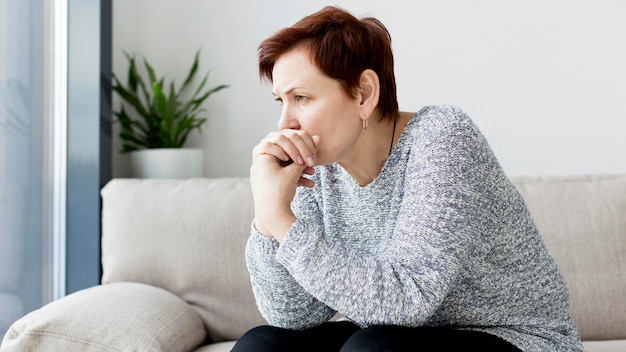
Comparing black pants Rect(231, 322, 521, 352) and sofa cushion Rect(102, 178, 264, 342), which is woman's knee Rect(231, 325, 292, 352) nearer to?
black pants Rect(231, 322, 521, 352)

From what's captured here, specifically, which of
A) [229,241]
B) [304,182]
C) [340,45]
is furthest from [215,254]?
[340,45]

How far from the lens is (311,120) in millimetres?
1381

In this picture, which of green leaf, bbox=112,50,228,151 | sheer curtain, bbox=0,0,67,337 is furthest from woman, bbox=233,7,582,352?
green leaf, bbox=112,50,228,151

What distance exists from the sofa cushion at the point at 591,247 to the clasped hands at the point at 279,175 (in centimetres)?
96

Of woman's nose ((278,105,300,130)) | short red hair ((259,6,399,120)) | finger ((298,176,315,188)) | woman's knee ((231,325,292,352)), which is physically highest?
short red hair ((259,6,399,120))

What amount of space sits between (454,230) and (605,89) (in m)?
1.59

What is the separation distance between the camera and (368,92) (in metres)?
1.41

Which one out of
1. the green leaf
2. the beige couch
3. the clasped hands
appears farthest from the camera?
the green leaf

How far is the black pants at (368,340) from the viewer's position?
1156mm

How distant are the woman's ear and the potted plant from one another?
51.7 inches

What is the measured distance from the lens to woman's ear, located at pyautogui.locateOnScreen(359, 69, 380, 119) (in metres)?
1.39

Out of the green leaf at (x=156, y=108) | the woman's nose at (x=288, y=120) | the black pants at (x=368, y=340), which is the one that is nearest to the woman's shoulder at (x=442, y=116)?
the woman's nose at (x=288, y=120)

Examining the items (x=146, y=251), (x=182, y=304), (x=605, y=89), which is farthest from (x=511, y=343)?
(x=605, y=89)

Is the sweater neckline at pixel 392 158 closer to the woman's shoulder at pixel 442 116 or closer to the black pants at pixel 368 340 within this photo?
the woman's shoulder at pixel 442 116
